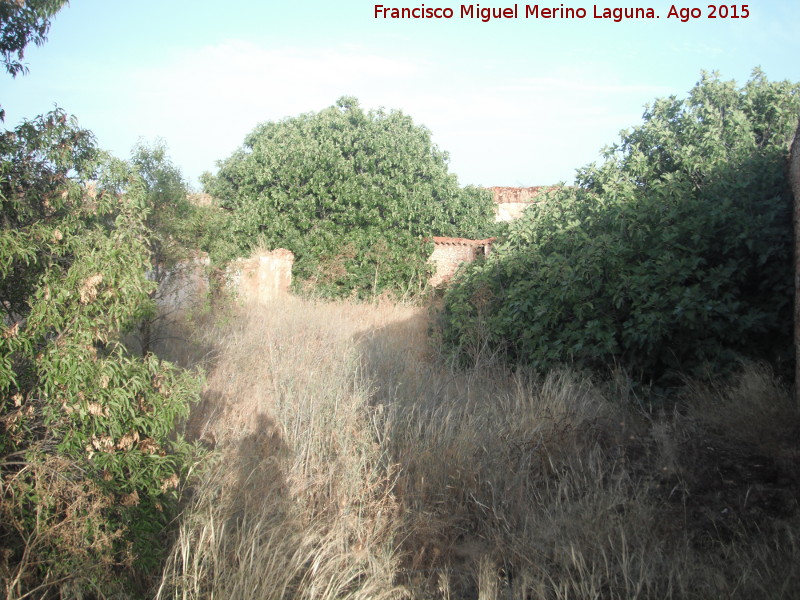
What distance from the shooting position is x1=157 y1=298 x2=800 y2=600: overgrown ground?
11.1ft

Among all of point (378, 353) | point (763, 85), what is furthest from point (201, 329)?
point (763, 85)

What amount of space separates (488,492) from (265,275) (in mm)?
8910

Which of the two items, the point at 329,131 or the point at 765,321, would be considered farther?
the point at 329,131

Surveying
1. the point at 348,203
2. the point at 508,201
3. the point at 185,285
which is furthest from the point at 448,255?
the point at 185,285

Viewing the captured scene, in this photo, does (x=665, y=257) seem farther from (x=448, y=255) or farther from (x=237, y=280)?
(x=448, y=255)

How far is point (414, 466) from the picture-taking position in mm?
4738

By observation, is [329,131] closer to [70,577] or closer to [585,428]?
[585,428]

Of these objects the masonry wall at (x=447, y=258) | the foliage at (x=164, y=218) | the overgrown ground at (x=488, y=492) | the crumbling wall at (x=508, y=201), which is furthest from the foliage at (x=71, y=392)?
the crumbling wall at (x=508, y=201)

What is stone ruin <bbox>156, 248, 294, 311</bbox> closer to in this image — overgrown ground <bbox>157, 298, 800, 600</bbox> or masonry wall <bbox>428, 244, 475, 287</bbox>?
overgrown ground <bbox>157, 298, 800, 600</bbox>

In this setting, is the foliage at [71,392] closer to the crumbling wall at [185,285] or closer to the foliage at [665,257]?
the crumbling wall at [185,285]

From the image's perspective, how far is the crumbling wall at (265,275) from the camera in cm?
1177

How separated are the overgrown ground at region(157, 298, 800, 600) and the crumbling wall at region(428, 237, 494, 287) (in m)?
6.34

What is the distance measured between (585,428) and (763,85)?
5.59 meters

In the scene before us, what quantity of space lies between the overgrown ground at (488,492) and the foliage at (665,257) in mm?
540
